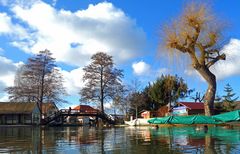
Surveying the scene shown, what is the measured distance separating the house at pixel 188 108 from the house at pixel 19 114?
92.2ft

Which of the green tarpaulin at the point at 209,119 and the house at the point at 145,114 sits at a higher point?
the house at the point at 145,114

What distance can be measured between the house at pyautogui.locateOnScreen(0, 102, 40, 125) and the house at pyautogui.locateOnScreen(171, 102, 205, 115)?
28107 mm

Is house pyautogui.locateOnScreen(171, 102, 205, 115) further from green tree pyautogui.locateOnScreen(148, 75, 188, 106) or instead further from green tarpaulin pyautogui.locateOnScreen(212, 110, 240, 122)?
green tarpaulin pyautogui.locateOnScreen(212, 110, 240, 122)

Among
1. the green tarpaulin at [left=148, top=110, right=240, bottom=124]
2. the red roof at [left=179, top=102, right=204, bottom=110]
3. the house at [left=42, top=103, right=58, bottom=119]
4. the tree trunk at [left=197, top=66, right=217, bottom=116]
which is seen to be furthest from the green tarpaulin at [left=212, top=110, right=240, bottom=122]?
the house at [left=42, top=103, right=58, bottom=119]

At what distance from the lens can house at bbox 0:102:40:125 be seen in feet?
244

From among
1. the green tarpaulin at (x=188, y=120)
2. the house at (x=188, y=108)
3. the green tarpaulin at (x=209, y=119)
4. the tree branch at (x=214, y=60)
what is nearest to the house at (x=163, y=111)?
the house at (x=188, y=108)

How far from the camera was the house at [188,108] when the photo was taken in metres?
70.4

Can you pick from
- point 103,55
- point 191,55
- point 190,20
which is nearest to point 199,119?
point 191,55

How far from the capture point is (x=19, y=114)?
248 ft

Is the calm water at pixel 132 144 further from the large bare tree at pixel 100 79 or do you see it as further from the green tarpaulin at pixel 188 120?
the large bare tree at pixel 100 79

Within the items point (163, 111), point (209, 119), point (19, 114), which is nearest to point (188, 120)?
point (209, 119)

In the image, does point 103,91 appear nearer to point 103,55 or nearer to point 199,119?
point 103,55

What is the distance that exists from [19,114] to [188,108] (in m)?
34.3

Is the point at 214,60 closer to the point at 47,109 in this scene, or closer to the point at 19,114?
the point at 19,114
